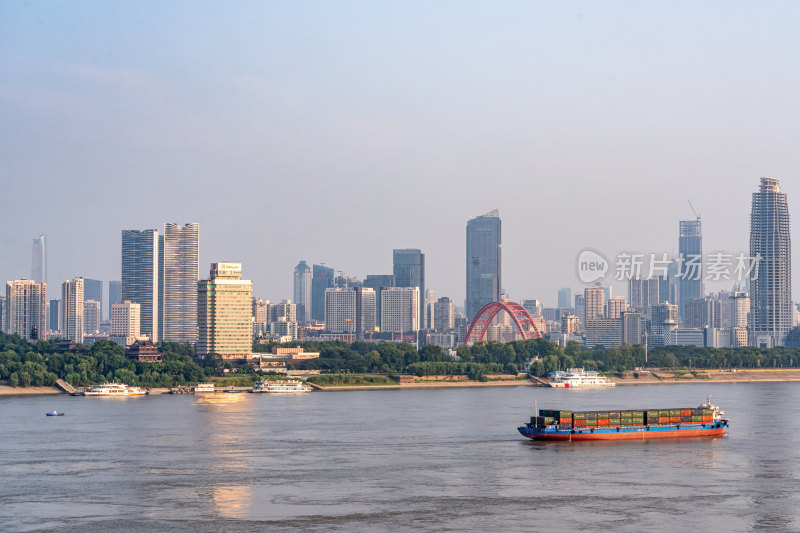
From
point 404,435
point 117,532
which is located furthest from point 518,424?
point 117,532

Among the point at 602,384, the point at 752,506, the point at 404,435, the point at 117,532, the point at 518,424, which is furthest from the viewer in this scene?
the point at 602,384

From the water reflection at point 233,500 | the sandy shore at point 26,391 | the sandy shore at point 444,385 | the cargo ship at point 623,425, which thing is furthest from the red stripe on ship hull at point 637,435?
the sandy shore at point 26,391

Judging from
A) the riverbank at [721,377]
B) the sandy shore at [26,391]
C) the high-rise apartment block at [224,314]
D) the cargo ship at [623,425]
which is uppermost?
the high-rise apartment block at [224,314]

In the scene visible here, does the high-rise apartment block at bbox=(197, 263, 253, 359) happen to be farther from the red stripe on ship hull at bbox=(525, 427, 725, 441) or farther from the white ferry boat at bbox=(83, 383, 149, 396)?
the red stripe on ship hull at bbox=(525, 427, 725, 441)

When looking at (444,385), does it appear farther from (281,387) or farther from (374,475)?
(374,475)

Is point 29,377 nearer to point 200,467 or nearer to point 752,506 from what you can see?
point 200,467

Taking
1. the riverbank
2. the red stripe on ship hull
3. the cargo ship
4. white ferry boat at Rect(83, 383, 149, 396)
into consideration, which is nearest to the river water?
the red stripe on ship hull

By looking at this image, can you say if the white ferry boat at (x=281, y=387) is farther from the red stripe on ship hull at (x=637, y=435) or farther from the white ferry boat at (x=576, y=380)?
the red stripe on ship hull at (x=637, y=435)
